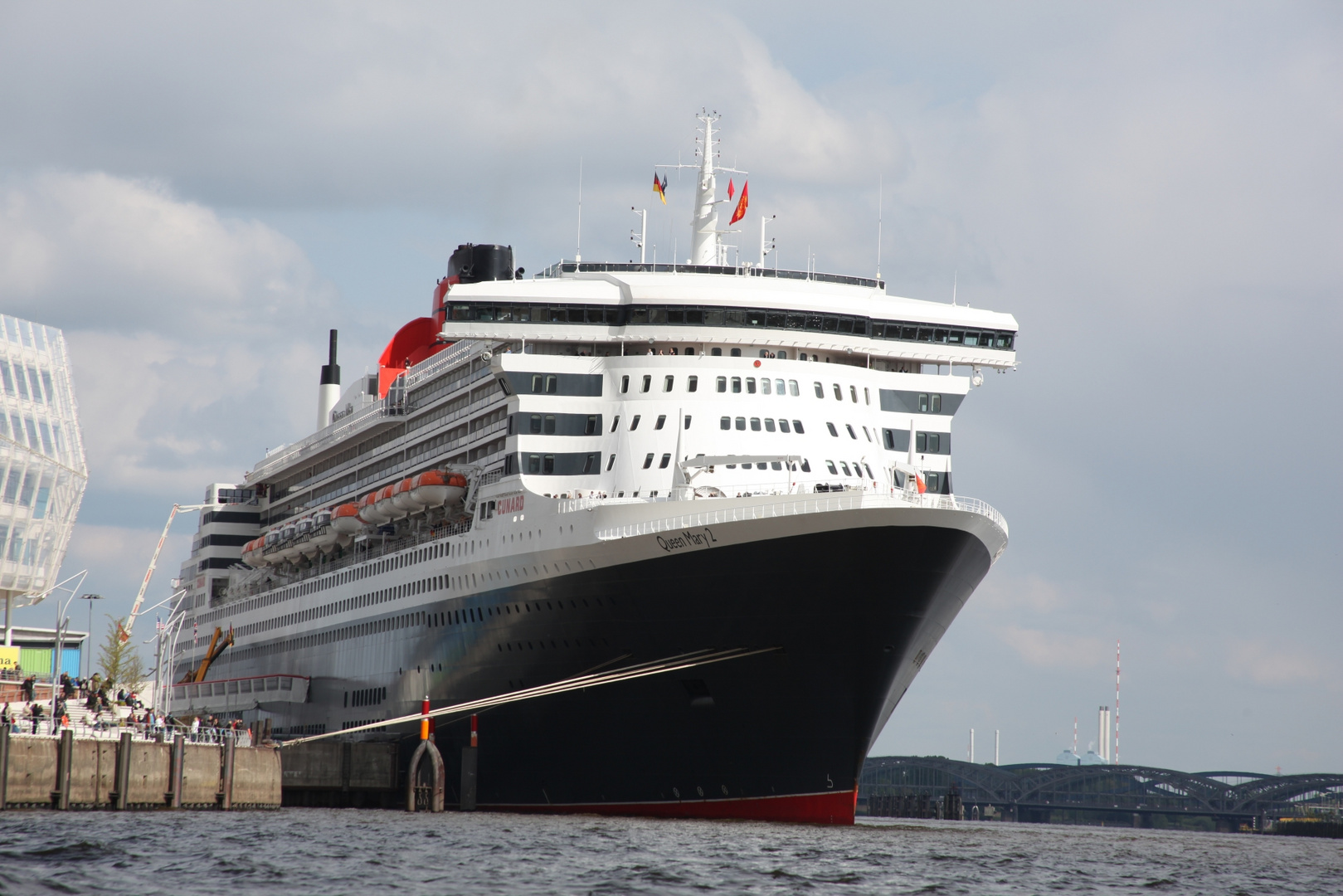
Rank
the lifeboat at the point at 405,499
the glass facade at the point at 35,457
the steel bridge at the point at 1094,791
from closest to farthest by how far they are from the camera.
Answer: the lifeboat at the point at 405,499 → the glass facade at the point at 35,457 → the steel bridge at the point at 1094,791

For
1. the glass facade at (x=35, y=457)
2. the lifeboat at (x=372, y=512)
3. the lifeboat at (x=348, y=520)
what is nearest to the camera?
the lifeboat at (x=372, y=512)

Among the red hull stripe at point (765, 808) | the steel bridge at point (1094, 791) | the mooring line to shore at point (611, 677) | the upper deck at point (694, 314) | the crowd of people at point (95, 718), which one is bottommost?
the steel bridge at point (1094, 791)

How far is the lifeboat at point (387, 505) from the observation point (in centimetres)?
4988

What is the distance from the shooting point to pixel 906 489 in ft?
122

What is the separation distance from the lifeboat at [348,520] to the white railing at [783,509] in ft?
55.9

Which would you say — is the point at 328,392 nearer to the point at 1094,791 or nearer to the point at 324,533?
the point at 324,533

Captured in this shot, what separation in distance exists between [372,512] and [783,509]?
19.9 m

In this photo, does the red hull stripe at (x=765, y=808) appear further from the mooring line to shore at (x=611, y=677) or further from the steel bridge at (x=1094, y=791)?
the steel bridge at (x=1094, y=791)

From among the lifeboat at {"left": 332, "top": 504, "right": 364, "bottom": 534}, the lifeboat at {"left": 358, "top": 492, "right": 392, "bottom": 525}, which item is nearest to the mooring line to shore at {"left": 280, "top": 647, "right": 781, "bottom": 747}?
the lifeboat at {"left": 358, "top": 492, "right": 392, "bottom": 525}

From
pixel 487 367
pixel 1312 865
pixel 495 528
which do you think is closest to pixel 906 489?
pixel 495 528

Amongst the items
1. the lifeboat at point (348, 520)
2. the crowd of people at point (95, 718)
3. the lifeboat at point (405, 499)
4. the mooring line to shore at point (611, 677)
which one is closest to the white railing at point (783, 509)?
the mooring line to shore at point (611, 677)

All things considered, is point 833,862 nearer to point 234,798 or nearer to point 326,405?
point 234,798

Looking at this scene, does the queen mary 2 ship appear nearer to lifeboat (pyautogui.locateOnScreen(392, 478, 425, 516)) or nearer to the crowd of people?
lifeboat (pyautogui.locateOnScreen(392, 478, 425, 516))

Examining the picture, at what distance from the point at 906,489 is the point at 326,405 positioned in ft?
153
